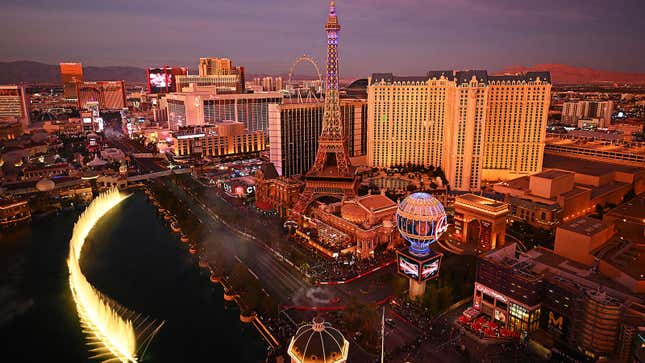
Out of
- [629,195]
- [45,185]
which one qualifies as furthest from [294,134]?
[629,195]

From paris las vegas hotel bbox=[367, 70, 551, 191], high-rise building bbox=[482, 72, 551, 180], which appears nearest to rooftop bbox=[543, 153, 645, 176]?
paris las vegas hotel bbox=[367, 70, 551, 191]

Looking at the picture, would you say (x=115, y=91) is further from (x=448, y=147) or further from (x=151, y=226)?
(x=448, y=147)

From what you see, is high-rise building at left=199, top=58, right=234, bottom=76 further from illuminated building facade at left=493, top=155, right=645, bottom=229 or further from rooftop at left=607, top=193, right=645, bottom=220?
rooftop at left=607, top=193, right=645, bottom=220

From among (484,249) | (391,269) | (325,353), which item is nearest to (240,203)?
(391,269)

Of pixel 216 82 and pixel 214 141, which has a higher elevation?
pixel 216 82

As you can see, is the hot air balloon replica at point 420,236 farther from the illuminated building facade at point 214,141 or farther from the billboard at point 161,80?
the billboard at point 161,80

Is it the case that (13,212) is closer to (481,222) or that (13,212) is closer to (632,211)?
(481,222)
